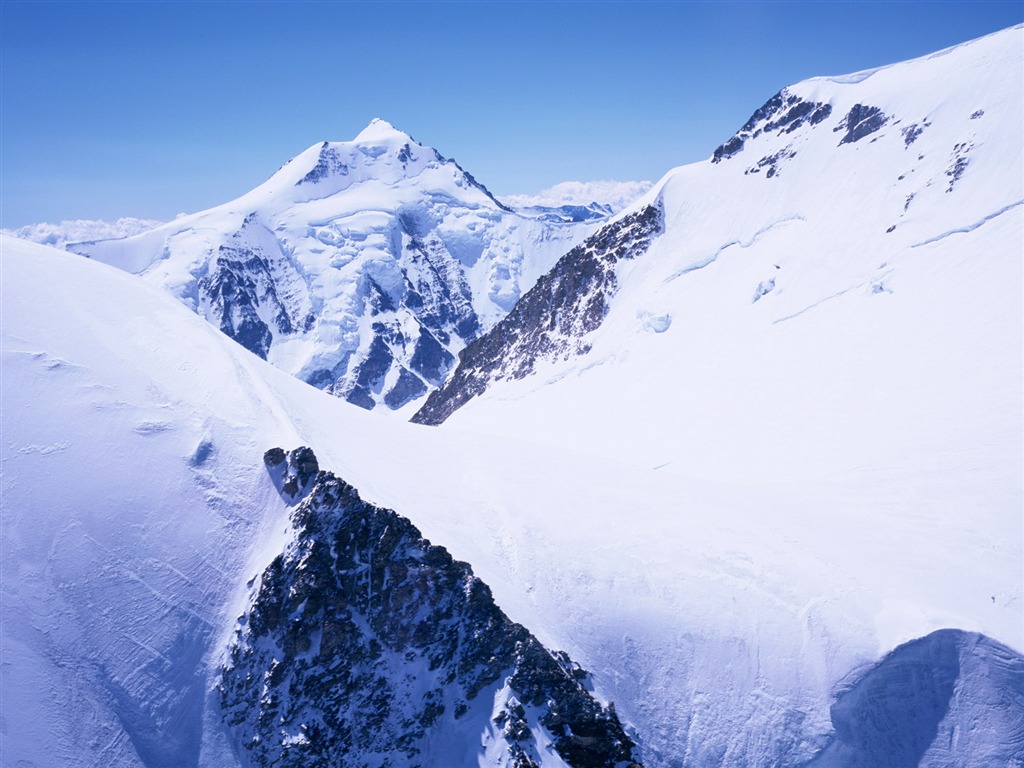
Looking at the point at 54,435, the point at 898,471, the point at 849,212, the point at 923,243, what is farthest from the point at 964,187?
the point at 54,435

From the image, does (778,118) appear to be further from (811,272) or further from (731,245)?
(811,272)

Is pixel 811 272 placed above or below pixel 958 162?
below

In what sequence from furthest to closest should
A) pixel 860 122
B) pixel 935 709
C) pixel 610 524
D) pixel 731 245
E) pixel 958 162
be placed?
pixel 860 122 < pixel 731 245 < pixel 958 162 < pixel 610 524 < pixel 935 709

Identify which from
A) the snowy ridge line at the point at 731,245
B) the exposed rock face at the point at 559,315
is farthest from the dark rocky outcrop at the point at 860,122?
the exposed rock face at the point at 559,315

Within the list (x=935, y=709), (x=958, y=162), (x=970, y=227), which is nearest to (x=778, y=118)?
(x=958, y=162)

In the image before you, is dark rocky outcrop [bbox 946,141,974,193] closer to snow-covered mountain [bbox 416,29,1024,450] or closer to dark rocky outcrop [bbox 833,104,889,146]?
snow-covered mountain [bbox 416,29,1024,450]

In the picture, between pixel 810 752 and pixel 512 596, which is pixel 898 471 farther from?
pixel 512 596
